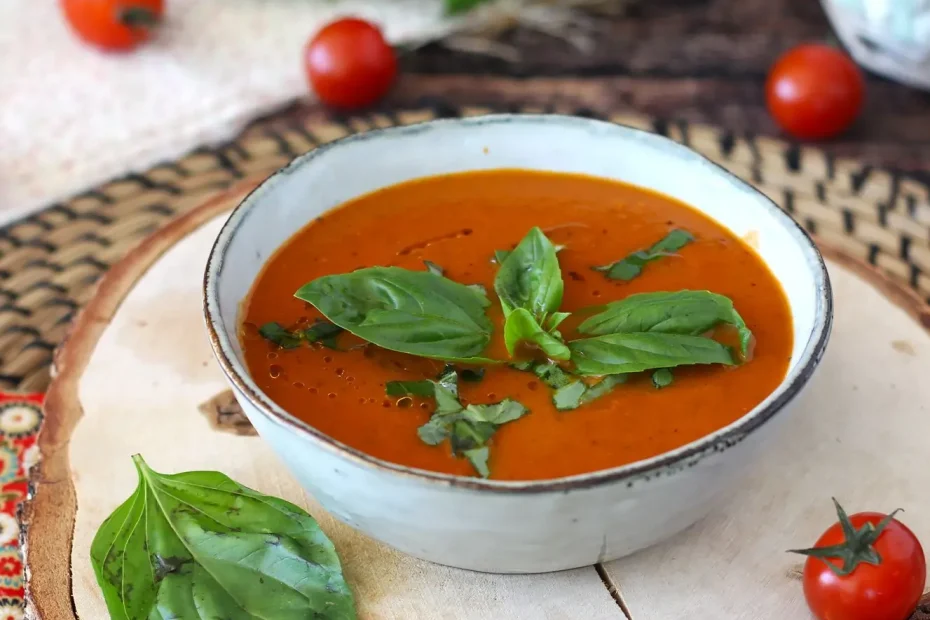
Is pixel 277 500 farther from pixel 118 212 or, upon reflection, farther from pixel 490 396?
pixel 118 212

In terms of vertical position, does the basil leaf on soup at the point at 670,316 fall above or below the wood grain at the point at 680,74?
above

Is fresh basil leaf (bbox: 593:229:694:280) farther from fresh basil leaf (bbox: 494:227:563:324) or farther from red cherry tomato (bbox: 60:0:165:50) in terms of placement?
red cherry tomato (bbox: 60:0:165:50)

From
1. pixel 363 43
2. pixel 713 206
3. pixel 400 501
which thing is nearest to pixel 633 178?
pixel 713 206

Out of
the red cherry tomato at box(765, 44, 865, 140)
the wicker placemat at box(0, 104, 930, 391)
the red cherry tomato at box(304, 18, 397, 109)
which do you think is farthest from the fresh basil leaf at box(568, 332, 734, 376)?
the red cherry tomato at box(304, 18, 397, 109)

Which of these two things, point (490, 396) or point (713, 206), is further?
point (713, 206)

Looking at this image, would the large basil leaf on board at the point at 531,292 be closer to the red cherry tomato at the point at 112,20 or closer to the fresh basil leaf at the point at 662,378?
the fresh basil leaf at the point at 662,378

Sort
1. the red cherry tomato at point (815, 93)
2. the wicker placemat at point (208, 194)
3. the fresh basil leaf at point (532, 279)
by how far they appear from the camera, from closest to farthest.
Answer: the fresh basil leaf at point (532, 279)
the wicker placemat at point (208, 194)
the red cherry tomato at point (815, 93)

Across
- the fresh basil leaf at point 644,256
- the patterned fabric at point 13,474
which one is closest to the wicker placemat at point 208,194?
the patterned fabric at point 13,474
